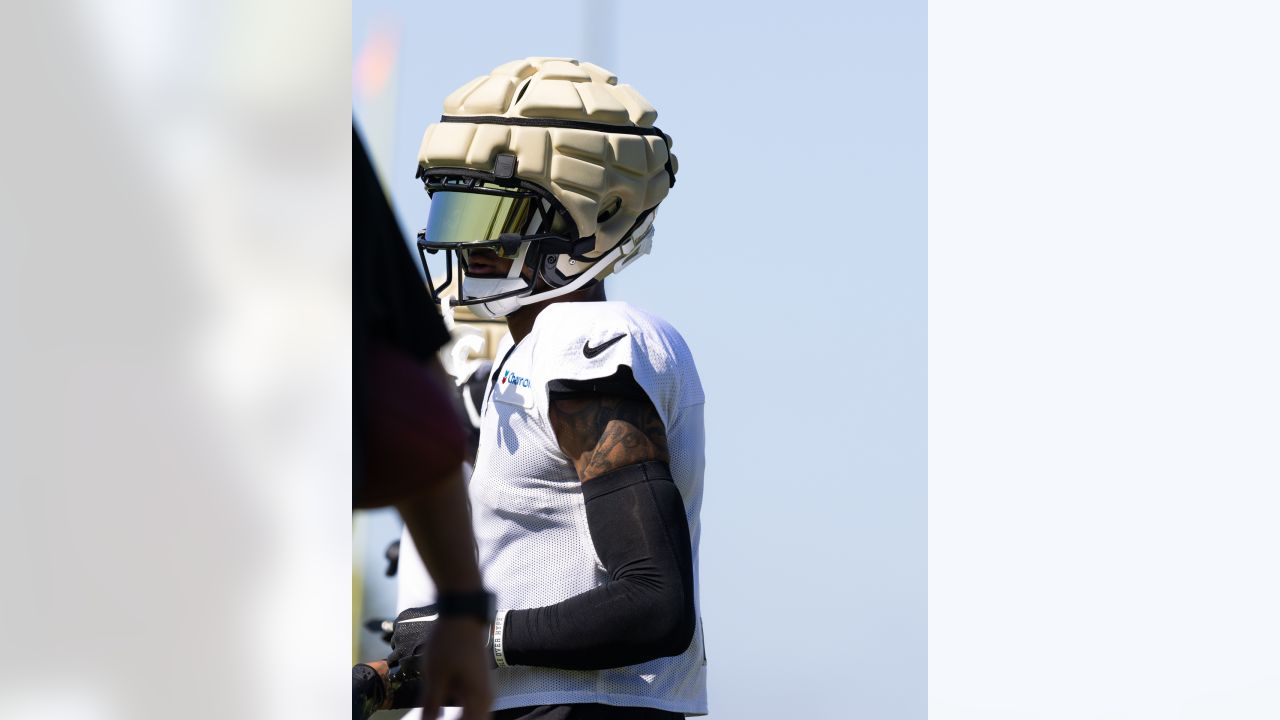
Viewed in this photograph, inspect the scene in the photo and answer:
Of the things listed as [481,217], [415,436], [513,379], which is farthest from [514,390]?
[415,436]

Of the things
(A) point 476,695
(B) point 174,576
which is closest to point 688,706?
(A) point 476,695

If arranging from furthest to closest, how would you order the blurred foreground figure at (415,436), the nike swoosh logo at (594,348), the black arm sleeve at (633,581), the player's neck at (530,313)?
1. the player's neck at (530,313)
2. the nike swoosh logo at (594,348)
3. the black arm sleeve at (633,581)
4. the blurred foreground figure at (415,436)

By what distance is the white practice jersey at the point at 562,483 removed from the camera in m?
2.06

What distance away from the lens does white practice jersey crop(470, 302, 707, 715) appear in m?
2.06

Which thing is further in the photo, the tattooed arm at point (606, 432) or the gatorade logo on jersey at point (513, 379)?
the gatorade logo on jersey at point (513, 379)

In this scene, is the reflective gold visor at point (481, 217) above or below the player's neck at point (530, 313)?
above

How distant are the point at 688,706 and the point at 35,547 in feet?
4.90

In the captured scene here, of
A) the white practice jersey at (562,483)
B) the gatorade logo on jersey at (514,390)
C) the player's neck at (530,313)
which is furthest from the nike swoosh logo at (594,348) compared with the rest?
the player's neck at (530,313)

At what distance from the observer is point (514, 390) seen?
214cm

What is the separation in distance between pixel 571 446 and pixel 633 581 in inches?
8.2

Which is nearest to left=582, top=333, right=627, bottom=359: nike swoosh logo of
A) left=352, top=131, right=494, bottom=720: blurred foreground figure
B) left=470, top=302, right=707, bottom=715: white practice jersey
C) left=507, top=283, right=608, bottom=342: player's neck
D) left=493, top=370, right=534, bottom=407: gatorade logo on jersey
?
left=470, top=302, right=707, bottom=715: white practice jersey

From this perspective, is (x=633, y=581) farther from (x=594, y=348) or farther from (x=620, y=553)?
(x=594, y=348)

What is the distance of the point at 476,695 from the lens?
1128 mm

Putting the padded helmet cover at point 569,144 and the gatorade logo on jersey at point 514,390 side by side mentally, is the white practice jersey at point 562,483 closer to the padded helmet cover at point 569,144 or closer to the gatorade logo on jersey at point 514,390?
the gatorade logo on jersey at point 514,390
